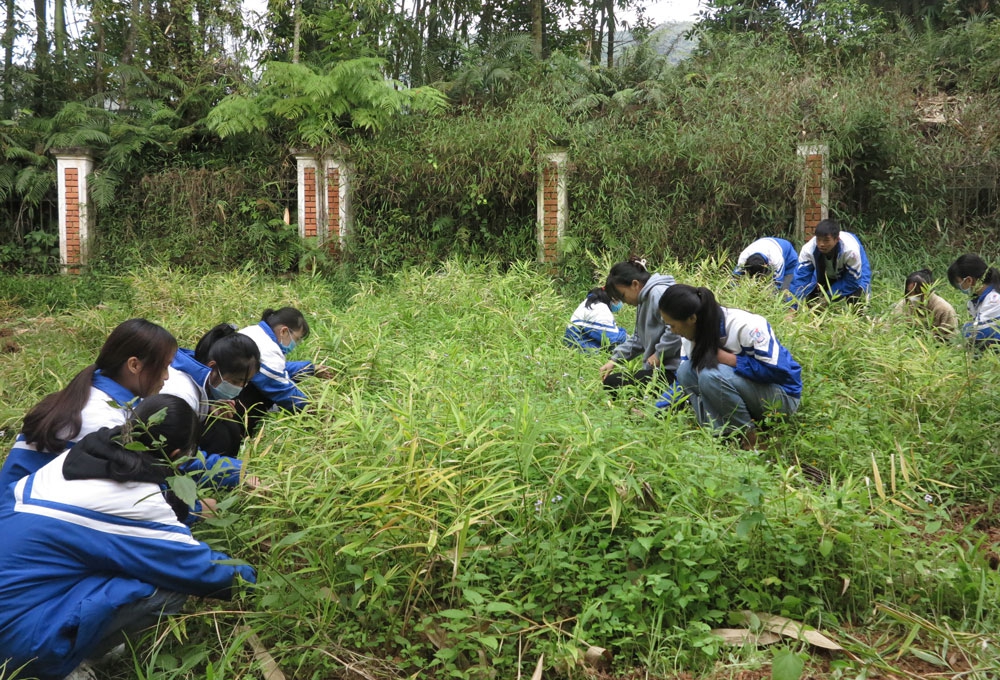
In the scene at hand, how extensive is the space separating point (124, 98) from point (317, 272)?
500 centimetres

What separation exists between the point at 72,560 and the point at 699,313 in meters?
2.73

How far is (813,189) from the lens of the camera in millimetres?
9391

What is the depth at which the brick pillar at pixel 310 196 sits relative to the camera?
1062 centimetres

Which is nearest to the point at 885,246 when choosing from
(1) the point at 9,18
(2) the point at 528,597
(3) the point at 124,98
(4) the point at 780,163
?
(4) the point at 780,163

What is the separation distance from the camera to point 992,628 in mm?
2461

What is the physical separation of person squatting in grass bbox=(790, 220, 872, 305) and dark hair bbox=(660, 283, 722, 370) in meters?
2.69

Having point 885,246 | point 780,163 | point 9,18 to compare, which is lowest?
point 885,246

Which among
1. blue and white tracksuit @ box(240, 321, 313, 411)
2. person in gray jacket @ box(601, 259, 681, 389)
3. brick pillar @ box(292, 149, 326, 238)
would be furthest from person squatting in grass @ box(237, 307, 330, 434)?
brick pillar @ box(292, 149, 326, 238)

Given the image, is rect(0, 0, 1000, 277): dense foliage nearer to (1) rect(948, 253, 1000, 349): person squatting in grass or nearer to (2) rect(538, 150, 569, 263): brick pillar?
(2) rect(538, 150, 569, 263): brick pillar

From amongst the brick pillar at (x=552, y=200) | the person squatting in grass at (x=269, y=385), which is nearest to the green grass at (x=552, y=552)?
the person squatting in grass at (x=269, y=385)

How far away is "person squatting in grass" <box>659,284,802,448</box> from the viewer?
12.5ft

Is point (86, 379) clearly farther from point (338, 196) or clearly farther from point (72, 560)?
point (338, 196)

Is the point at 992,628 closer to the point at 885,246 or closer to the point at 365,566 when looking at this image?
the point at 365,566

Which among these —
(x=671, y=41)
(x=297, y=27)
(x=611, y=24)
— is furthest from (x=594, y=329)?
(x=611, y=24)
